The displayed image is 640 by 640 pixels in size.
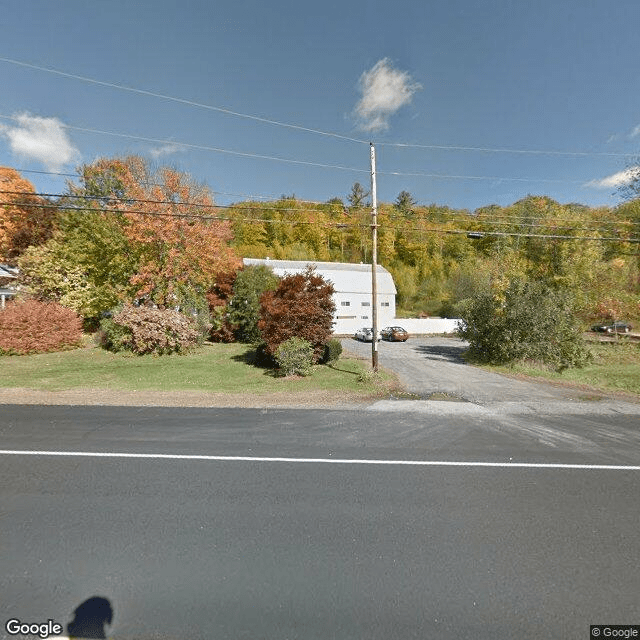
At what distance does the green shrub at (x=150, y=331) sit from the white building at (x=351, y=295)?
16.1 meters

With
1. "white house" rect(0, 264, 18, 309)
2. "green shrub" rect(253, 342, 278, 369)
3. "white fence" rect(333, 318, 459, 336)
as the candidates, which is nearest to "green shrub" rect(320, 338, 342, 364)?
"green shrub" rect(253, 342, 278, 369)

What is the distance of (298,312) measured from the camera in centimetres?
1321

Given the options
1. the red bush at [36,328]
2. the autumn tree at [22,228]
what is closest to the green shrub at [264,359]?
the red bush at [36,328]

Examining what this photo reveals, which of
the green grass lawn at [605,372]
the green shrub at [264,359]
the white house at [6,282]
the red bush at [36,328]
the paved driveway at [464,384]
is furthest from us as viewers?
the white house at [6,282]

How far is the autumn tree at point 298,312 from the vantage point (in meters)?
13.2

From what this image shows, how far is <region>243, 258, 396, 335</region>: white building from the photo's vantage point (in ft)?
109

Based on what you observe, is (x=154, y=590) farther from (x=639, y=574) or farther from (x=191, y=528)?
(x=639, y=574)

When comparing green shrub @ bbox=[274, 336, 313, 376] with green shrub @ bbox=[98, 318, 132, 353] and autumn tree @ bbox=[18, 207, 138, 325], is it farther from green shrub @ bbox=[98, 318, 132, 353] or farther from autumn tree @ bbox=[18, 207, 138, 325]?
autumn tree @ bbox=[18, 207, 138, 325]

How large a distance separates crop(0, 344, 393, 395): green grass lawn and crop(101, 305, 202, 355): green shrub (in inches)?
31.0

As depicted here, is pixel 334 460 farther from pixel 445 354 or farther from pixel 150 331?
pixel 445 354

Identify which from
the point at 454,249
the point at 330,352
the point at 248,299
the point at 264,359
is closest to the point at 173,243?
the point at 248,299

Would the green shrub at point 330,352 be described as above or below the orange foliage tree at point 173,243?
below

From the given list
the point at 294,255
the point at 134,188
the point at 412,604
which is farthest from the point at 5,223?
the point at 412,604

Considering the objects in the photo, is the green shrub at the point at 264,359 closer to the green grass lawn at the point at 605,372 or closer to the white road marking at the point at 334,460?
the white road marking at the point at 334,460
